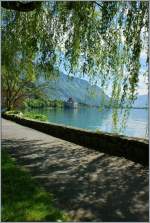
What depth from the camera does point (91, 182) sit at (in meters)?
8.27

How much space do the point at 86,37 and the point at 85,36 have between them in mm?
62

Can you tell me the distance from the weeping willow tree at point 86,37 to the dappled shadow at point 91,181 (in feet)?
7.78

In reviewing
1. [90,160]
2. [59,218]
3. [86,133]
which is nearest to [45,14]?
[86,133]

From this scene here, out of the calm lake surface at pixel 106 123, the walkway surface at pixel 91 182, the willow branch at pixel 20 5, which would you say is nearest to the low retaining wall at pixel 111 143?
the walkway surface at pixel 91 182

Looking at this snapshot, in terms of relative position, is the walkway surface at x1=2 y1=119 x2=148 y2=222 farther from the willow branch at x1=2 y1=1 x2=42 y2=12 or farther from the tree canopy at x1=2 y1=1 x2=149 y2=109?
the willow branch at x1=2 y1=1 x2=42 y2=12

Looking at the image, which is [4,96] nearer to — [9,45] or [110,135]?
[9,45]

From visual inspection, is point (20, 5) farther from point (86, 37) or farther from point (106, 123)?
point (106, 123)

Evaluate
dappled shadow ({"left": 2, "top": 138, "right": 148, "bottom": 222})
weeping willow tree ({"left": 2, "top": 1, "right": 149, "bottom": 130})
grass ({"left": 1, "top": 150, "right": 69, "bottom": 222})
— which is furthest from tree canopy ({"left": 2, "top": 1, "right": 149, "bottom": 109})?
grass ({"left": 1, "top": 150, "right": 69, "bottom": 222})

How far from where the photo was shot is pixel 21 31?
47.6ft

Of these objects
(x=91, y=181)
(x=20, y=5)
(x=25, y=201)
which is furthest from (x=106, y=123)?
(x=25, y=201)

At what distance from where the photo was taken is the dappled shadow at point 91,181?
623 cm

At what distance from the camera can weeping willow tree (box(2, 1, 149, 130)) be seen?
11961 mm

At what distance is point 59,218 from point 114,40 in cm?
858

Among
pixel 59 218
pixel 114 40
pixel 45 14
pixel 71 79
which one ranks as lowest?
pixel 59 218
